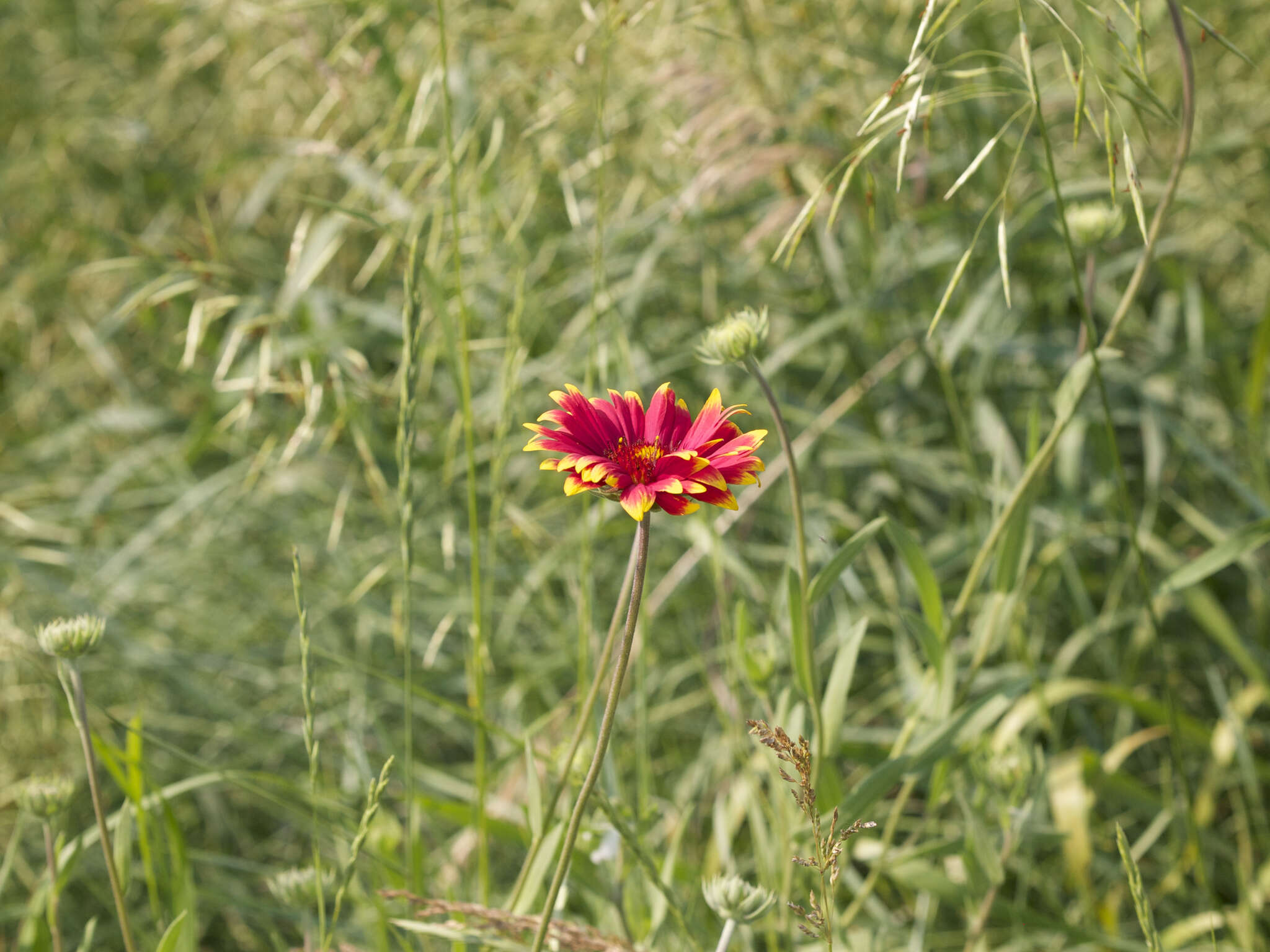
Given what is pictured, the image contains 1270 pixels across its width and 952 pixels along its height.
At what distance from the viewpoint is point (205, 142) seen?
222 cm

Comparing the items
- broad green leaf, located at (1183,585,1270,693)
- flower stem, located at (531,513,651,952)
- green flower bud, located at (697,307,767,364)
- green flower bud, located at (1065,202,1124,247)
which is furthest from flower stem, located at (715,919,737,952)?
broad green leaf, located at (1183,585,1270,693)

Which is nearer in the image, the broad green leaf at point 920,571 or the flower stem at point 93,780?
the flower stem at point 93,780

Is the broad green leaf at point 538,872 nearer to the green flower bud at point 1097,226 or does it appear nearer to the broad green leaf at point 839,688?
the broad green leaf at point 839,688

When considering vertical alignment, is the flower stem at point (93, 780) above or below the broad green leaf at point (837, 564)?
below

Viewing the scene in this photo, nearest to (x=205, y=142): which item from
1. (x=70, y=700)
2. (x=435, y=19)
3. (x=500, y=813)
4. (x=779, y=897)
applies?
(x=435, y=19)

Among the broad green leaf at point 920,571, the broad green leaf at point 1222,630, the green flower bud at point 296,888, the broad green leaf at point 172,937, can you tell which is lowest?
the broad green leaf at point 1222,630

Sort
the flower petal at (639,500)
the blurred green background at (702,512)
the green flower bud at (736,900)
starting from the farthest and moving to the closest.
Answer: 1. the blurred green background at (702,512)
2. the green flower bud at (736,900)
3. the flower petal at (639,500)

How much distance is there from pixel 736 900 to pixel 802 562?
0.23 meters

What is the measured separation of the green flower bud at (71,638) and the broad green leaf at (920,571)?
59 cm

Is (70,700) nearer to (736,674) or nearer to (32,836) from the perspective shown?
(736,674)

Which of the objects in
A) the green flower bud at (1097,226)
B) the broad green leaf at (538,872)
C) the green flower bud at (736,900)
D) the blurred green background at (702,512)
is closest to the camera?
the green flower bud at (736,900)

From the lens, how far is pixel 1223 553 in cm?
83

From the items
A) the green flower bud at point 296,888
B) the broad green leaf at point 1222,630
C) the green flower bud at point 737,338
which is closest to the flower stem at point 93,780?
the green flower bud at point 296,888

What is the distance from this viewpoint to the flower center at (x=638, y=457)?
2.02 ft
